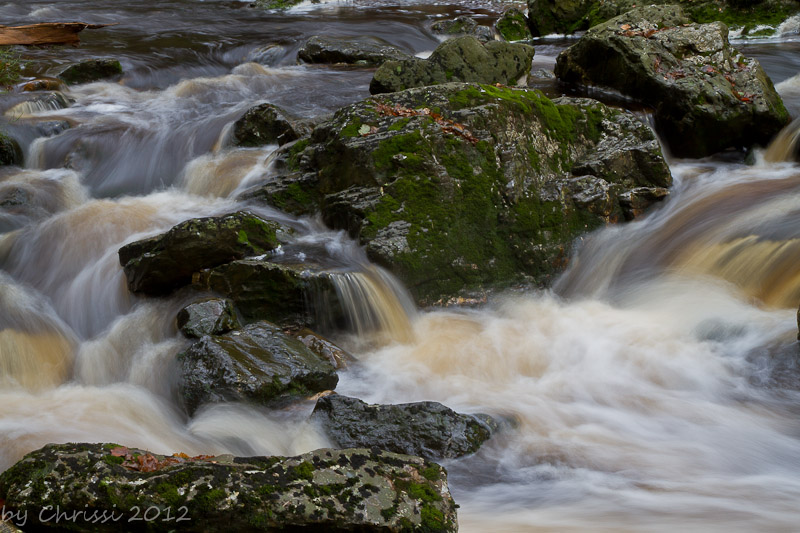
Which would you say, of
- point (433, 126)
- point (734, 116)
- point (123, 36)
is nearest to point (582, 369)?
point (433, 126)

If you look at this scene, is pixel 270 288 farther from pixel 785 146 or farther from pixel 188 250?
pixel 785 146

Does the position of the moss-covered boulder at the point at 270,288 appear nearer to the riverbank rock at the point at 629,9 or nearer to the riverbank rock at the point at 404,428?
the riverbank rock at the point at 404,428

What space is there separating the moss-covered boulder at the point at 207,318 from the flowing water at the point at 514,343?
0.21 m

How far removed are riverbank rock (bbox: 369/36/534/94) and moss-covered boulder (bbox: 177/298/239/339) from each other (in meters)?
4.69

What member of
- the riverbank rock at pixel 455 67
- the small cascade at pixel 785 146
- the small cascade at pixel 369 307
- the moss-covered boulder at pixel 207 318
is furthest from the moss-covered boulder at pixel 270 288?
the small cascade at pixel 785 146

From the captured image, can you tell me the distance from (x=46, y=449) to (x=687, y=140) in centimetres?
796

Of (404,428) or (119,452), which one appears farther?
(404,428)

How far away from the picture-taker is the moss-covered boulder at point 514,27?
16766 millimetres

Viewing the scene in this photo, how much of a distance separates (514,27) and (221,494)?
1555cm

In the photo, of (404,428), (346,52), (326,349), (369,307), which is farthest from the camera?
Result: (346,52)

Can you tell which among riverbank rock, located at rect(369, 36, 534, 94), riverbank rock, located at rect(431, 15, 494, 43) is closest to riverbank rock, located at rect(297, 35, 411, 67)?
riverbank rock, located at rect(431, 15, 494, 43)

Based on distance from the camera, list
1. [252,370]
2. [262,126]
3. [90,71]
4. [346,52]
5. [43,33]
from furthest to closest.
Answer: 1. [346,52]
2. [43,33]
3. [90,71]
4. [262,126]
5. [252,370]

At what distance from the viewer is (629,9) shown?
14922mm

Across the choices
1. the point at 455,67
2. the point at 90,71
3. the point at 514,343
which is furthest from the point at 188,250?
the point at 90,71
